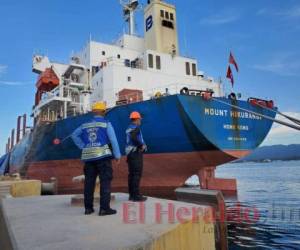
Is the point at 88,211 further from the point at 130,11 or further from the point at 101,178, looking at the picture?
the point at 130,11

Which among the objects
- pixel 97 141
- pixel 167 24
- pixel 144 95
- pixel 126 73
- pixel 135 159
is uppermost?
pixel 167 24

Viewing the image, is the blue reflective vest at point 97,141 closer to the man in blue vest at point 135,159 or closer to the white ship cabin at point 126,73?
the man in blue vest at point 135,159

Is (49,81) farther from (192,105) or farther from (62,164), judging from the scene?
(192,105)

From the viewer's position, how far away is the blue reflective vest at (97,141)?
412 cm

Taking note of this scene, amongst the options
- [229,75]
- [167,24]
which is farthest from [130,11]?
[229,75]

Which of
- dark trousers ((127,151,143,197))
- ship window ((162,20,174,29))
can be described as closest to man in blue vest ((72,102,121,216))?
dark trousers ((127,151,143,197))

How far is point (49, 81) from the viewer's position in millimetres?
22359

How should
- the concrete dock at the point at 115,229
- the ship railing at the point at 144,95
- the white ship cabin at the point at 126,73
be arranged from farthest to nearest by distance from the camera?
the white ship cabin at the point at 126,73
the ship railing at the point at 144,95
the concrete dock at the point at 115,229

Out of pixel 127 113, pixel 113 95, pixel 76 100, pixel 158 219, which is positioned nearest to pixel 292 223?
pixel 158 219

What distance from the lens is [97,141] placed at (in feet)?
13.6

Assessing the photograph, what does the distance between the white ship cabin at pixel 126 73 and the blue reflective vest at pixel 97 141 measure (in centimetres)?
1255

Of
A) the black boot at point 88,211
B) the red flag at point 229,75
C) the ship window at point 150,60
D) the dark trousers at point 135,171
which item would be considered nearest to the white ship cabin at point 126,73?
the ship window at point 150,60

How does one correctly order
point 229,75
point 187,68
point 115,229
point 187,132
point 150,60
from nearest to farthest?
1. point 115,229
2. point 187,132
3. point 229,75
4. point 150,60
5. point 187,68

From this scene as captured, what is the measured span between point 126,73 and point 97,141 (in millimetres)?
14910
